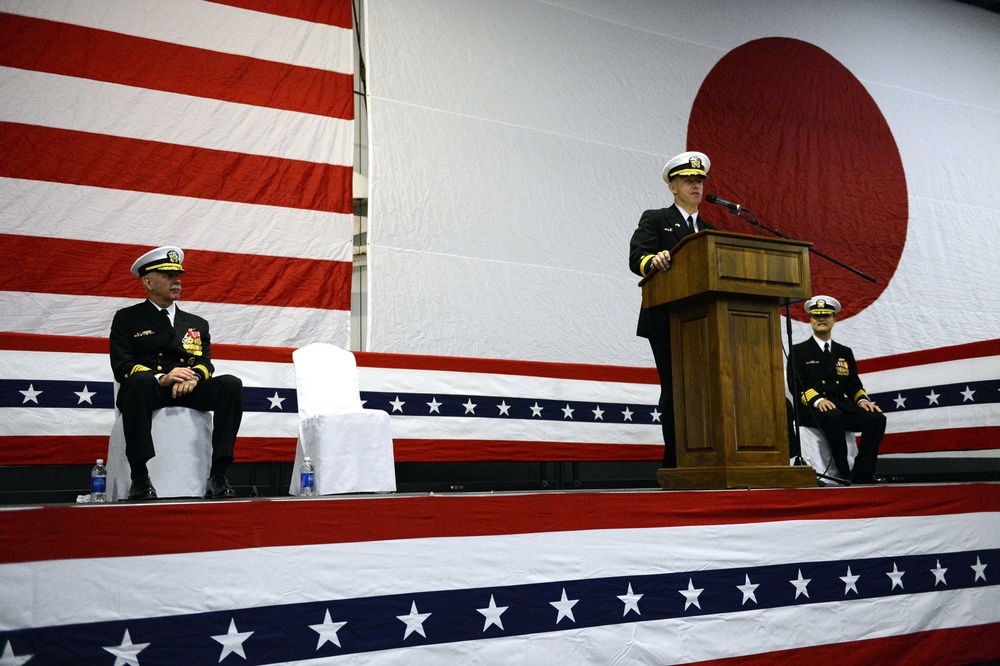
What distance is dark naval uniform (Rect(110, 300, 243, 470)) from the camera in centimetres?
292

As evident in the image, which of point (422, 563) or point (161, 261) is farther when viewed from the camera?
point (161, 261)

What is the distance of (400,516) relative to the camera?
6.30 feet

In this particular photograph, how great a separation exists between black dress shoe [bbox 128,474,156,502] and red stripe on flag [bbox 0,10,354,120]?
2422 millimetres

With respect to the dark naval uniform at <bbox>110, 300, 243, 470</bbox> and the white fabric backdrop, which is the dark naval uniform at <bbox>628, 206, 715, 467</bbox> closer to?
the dark naval uniform at <bbox>110, 300, 243, 470</bbox>

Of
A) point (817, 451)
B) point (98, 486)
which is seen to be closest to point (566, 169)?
point (817, 451)

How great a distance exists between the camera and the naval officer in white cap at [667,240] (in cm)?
310

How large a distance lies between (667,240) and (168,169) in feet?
8.95

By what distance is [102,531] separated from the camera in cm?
159

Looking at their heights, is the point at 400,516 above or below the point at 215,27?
below

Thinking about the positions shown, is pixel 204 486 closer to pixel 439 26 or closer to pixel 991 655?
pixel 991 655

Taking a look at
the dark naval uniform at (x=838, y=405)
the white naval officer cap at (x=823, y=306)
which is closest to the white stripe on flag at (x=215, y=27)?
the white naval officer cap at (x=823, y=306)

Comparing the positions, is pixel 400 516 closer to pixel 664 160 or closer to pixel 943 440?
pixel 943 440

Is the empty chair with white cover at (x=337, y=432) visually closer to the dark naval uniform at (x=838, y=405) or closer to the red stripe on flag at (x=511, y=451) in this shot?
the red stripe on flag at (x=511, y=451)

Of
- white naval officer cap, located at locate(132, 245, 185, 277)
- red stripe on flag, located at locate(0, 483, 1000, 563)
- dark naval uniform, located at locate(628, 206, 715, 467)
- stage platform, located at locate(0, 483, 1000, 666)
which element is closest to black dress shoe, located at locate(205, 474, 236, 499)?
white naval officer cap, located at locate(132, 245, 185, 277)
